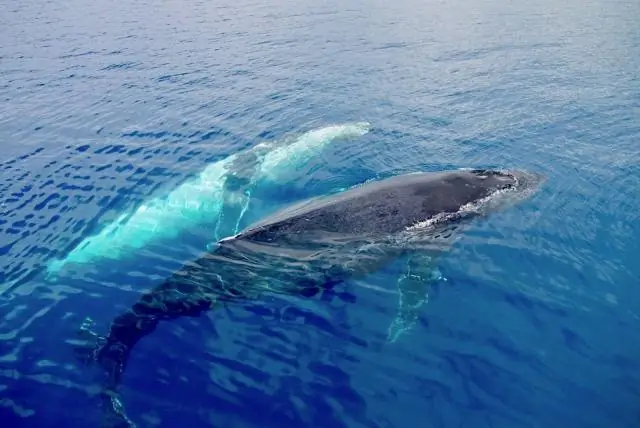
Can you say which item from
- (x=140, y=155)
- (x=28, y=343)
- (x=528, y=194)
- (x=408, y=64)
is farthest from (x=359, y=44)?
(x=28, y=343)

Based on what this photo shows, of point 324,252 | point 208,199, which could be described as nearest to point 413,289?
point 324,252

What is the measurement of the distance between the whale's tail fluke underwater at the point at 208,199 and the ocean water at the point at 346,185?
0.66 m

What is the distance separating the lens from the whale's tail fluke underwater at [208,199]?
18.8 meters

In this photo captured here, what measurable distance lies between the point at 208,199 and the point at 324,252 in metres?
7.57

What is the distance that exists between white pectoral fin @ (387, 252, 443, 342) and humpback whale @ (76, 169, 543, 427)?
1.1 inches

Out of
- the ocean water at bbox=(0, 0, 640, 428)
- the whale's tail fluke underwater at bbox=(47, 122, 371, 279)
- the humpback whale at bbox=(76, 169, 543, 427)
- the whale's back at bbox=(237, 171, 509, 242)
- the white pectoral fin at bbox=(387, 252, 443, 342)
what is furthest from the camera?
the whale's tail fluke underwater at bbox=(47, 122, 371, 279)

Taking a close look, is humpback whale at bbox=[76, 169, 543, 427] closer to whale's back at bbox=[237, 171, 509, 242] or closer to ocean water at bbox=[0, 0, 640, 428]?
whale's back at bbox=[237, 171, 509, 242]

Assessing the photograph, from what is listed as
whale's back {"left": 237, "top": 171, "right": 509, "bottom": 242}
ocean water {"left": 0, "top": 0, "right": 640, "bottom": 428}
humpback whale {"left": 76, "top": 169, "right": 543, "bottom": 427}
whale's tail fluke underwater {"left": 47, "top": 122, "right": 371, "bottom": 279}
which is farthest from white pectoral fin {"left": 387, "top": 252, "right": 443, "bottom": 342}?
whale's tail fluke underwater {"left": 47, "top": 122, "right": 371, "bottom": 279}

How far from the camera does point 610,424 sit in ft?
37.4

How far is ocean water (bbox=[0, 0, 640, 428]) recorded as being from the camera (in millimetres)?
12414

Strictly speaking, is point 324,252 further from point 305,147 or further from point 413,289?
point 305,147

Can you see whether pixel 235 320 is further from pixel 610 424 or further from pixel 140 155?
pixel 140 155

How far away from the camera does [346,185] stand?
22.2m

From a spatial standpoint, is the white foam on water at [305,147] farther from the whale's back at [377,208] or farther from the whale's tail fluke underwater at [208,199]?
the whale's back at [377,208]
